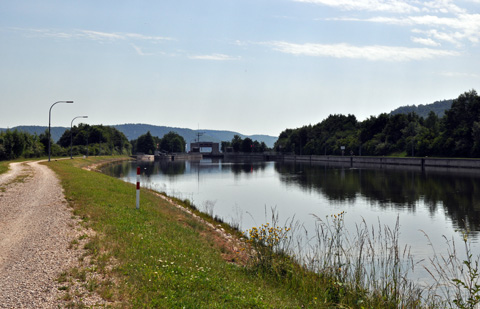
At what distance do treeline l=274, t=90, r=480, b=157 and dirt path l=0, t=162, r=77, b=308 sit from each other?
81292 millimetres

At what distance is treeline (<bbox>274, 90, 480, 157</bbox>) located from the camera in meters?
84.9

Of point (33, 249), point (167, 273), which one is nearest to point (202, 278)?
point (167, 273)

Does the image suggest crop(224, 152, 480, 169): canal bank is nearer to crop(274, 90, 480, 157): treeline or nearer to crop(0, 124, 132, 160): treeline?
crop(274, 90, 480, 157): treeline

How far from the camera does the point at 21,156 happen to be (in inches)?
3061

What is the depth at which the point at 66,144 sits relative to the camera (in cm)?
15688

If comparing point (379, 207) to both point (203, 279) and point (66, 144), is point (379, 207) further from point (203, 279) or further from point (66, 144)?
point (66, 144)

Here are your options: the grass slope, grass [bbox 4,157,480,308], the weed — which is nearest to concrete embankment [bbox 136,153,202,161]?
the grass slope

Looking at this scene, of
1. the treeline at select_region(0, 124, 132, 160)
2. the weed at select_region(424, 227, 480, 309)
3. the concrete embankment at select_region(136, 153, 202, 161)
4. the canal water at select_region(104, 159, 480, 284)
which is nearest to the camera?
the weed at select_region(424, 227, 480, 309)

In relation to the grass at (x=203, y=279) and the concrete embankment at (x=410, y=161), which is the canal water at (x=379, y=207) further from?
the concrete embankment at (x=410, y=161)

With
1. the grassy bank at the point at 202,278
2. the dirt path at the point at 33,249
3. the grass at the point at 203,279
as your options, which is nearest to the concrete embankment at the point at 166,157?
the dirt path at the point at 33,249

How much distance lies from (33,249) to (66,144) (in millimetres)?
158840

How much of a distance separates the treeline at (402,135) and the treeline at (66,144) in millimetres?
75795

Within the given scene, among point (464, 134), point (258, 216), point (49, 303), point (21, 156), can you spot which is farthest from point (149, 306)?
point (464, 134)

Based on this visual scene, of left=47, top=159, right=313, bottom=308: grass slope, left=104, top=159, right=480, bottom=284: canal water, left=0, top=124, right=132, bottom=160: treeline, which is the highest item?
left=0, top=124, right=132, bottom=160: treeline
